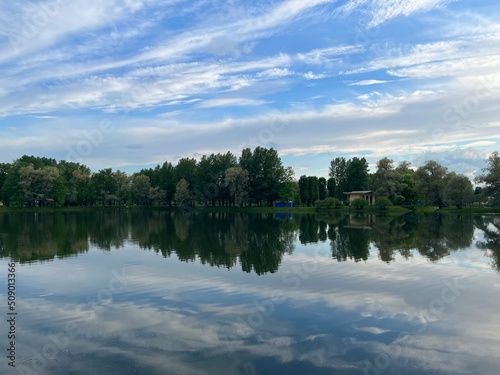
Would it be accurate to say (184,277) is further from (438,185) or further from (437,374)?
(438,185)

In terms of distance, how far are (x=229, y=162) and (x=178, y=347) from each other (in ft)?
354

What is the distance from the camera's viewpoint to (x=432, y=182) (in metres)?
92.4

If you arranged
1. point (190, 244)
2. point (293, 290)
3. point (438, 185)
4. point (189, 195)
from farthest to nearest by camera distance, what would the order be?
point (189, 195) < point (438, 185) < point (190, 244) < point (293, 290)

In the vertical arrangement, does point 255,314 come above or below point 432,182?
below

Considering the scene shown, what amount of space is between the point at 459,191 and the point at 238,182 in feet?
156

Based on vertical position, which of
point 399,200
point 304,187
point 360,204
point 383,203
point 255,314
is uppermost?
point 304,187

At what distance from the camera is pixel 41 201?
10856 cm

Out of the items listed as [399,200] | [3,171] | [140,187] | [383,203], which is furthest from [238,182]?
[3,171]

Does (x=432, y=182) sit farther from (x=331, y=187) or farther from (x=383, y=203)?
(x=331, y=187)

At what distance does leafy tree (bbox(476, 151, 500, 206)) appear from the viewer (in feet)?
256

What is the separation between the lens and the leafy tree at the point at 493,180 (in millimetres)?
78062

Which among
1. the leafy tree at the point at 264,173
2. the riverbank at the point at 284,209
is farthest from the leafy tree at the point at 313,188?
the riverbank at the point at 284,209

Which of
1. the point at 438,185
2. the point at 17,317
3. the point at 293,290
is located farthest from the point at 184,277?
the point at 438,185

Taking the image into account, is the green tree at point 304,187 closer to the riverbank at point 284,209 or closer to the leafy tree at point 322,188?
the leafy tree at point 322,188
